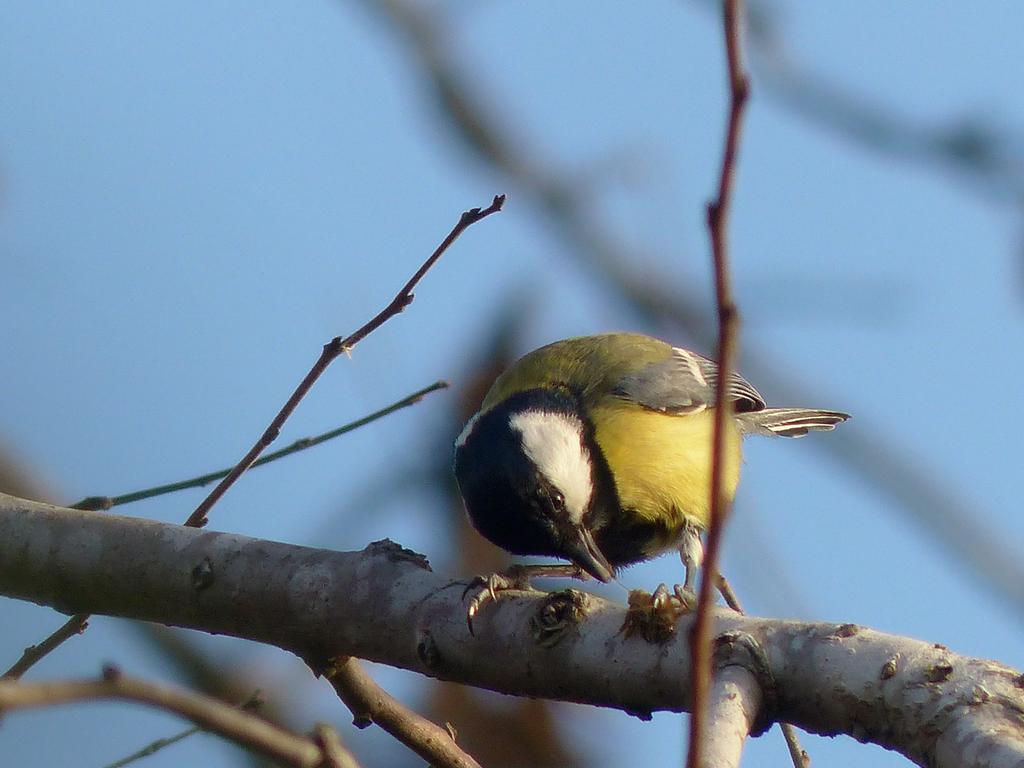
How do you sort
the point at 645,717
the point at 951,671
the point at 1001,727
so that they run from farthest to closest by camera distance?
the point at 645,717 < the point at 951,671 < the point at 1001,727

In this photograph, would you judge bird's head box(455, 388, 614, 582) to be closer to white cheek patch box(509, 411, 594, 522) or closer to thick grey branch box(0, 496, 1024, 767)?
white cheek patch box(509, 411, 594, 522)

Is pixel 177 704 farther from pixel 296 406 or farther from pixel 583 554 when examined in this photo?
pixel 583 554

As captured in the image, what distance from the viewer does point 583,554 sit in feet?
10.5

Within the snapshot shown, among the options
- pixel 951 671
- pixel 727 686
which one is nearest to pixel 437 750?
pixel 727 686

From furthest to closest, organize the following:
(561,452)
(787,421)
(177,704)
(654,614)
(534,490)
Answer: (787,421), (561,452), (534,490), (654,614), (177,704)

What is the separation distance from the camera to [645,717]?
182cm

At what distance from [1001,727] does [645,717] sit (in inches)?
21.3

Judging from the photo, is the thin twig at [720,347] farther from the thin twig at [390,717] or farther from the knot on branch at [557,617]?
the thin twig at [390,717]

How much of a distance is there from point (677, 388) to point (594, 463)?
0.50 meters

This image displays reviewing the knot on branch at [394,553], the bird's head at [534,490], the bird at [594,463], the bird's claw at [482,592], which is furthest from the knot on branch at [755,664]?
the bird's head at [534,490]

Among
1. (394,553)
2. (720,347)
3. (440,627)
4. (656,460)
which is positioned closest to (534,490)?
(656,460)

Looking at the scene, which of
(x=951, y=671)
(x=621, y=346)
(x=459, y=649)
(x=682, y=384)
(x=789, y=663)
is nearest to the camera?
(x=951, y=671)

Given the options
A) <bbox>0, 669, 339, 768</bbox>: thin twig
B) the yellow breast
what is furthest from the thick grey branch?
the yellow breast

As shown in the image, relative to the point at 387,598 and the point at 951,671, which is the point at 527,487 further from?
the point at 951,671
